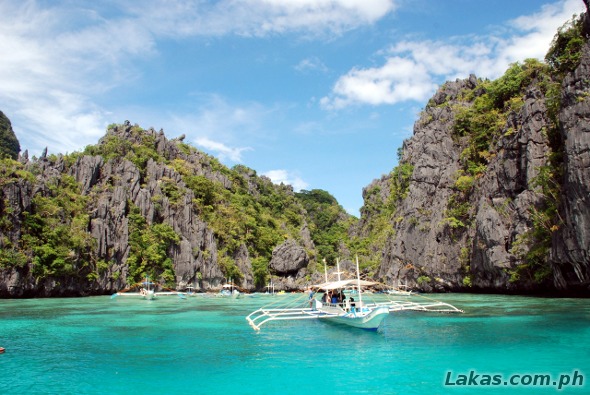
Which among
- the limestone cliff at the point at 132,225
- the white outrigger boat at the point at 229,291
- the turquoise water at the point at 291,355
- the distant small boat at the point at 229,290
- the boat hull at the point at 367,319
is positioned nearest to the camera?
the turquoise water at the point at 291,355

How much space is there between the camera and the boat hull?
62.6 ft

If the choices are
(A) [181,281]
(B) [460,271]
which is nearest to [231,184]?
(A) [181,281]

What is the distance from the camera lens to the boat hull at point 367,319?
19089 mm

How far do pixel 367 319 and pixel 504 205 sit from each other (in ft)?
96.5

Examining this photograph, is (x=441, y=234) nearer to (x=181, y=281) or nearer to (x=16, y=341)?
(x=181, y=281)

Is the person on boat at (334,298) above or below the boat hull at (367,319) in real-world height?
above

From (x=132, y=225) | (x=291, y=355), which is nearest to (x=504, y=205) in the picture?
(x=291, y=355)

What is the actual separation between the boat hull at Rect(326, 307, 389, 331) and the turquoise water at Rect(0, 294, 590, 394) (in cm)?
57

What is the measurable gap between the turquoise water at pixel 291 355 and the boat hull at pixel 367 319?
0.57 m

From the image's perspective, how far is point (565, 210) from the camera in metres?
30.6

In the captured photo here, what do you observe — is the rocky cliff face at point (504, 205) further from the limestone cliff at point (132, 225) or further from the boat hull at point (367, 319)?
the limestone cliff at point (132, 225)

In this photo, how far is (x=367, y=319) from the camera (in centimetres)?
1959

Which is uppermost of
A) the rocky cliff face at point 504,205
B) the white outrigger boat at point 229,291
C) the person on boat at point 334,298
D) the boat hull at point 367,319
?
the rocky cliff face at point 504,205

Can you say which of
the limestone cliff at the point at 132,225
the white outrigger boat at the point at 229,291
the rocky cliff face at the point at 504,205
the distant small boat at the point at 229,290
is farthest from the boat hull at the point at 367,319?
the limestone cliff at the point at 132,225
